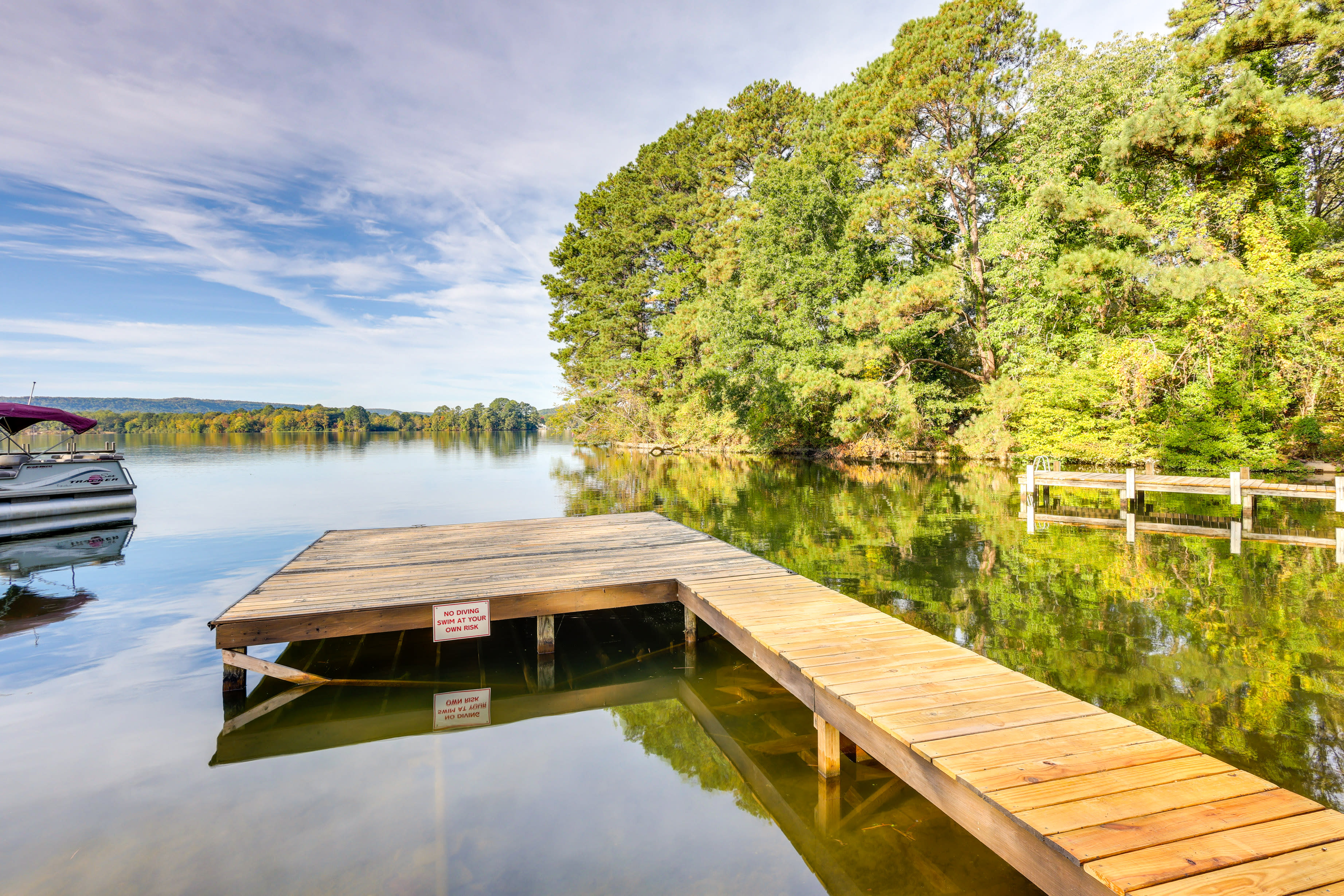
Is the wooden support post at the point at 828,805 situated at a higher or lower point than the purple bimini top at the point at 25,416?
lower

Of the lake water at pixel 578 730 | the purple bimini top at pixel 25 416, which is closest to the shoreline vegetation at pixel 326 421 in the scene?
the purple bimini top at pixel 25 416

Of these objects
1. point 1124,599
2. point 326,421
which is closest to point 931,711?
point 1124,599

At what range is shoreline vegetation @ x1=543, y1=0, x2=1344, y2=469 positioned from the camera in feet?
54.3

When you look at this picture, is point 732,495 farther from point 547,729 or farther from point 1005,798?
point 1005,798

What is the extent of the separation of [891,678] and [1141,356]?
18674 mm

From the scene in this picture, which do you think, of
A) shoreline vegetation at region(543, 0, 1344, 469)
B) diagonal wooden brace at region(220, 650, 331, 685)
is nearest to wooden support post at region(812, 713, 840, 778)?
diagonal wooden brace at region(220, 650, 331, 685)

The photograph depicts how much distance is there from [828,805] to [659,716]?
157 centimetres

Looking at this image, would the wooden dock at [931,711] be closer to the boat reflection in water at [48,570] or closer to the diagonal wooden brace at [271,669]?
the diagonal wooden brace at [271,669]

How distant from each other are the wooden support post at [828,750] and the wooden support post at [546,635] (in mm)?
2747

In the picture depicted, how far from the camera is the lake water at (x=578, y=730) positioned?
3111 mm

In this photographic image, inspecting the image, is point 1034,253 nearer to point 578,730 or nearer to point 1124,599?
point 1124,599

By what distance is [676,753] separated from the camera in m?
4.23

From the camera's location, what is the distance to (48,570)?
9.96m

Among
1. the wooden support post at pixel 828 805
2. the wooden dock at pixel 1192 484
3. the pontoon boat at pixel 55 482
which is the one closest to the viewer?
the wooden support post at pixel 828 805
